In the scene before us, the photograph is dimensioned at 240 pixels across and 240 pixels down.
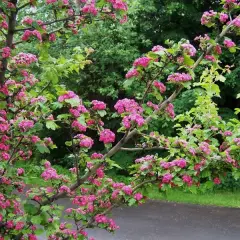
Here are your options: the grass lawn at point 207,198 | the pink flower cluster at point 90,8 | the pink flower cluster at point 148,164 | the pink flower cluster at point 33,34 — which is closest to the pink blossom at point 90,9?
the pink flower cluster at point 90,8

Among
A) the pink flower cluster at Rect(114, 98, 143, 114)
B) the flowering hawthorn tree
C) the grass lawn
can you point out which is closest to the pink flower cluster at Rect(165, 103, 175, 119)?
the flowering hawthorn tree

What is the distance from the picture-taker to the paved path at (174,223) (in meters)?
6.94

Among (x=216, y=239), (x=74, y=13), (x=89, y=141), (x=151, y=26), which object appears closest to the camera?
(x=89, y=141)

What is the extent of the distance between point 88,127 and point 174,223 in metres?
5.43

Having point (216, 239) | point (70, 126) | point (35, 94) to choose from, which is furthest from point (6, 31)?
point (216, 239)

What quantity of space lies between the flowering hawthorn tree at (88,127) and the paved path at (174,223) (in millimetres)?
4148

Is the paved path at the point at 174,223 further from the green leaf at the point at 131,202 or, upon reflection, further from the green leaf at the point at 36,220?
the green leaf at the point at 36,220

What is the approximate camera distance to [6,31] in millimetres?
2982

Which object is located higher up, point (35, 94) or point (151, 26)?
point (151, 26)

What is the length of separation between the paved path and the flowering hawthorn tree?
415 centimetres

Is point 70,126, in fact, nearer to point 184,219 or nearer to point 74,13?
point 74,13

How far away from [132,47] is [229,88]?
10.3 ft

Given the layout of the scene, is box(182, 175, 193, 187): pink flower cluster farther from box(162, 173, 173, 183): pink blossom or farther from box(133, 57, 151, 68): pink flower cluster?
box(133, 57, 151, 68): pink flower cluster

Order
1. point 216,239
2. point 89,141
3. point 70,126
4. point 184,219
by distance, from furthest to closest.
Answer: point 184,219 → point 216,239 → point 89,141 → point 70,126
